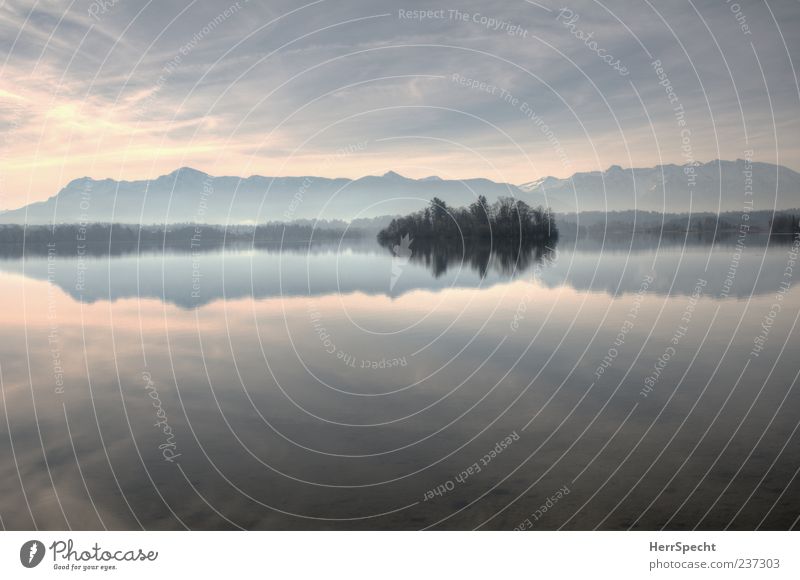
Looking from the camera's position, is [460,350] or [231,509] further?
[460,350]

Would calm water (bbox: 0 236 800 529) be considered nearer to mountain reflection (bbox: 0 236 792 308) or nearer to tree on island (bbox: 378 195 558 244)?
mountain reflection (bbox: 0 236 792 308)

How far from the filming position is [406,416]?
1703 cm

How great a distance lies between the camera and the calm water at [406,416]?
485 inches

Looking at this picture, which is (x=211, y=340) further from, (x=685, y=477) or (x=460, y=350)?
(x=685, y=477)

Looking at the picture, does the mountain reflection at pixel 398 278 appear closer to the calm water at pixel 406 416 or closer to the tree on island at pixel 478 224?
the calm water at pixel 406 416

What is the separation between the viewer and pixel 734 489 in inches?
496

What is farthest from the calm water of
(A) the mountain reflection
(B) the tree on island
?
(B) the tree on island

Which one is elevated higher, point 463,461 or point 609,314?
point 609,314

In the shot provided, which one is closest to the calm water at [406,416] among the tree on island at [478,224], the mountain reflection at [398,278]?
the mountain reflection at [398,278]

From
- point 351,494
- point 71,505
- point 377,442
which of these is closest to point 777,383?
point 377,442

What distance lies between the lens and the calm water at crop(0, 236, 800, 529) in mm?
12328

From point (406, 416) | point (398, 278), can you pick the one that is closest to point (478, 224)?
point (398, 278)

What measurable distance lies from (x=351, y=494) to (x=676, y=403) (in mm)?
9308

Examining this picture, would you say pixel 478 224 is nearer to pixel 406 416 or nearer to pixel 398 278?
pixel 398 278
